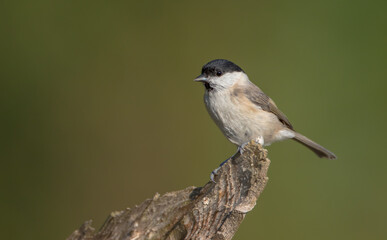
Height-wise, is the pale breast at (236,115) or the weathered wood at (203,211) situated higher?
the pale breast at (236,115)

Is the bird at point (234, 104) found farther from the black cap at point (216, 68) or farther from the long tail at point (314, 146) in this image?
the long tail at point (314, 146)

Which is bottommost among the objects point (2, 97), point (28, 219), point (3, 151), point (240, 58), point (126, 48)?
point (28, 219)

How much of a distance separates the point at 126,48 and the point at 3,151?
1.37m

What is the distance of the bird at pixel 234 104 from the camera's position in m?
2.86

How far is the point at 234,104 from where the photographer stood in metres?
2.86

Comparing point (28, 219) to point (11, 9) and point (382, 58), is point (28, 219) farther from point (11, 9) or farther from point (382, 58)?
point (382, 58)

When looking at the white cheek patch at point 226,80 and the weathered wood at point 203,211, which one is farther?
the white cheek patch at point 226,80

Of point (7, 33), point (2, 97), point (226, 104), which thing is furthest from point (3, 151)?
point (226, 104)

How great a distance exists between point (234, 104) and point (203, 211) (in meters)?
1.17

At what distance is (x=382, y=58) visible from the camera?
3805 mm

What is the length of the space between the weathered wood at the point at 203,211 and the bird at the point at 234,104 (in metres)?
0.95

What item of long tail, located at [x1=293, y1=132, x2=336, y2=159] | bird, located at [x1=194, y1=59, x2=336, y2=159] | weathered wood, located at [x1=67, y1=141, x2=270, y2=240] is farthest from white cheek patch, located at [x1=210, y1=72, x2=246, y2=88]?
weathered wood, located at [x1=67, y1=141, x2=270, y2=240]

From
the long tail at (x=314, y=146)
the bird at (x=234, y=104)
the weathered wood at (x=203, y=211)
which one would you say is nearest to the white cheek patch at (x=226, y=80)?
the bird at (x=234, y=104)

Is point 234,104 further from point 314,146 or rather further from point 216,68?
point 314,146
